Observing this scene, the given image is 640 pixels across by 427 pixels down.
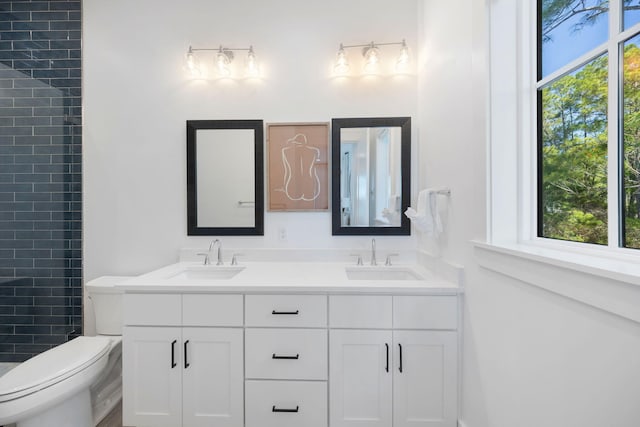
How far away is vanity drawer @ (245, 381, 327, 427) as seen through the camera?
1355 millimetres

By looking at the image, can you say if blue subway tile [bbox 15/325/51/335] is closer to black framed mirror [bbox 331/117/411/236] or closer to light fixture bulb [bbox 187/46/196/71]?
light fixture bulb [bbox 187/46/196/71]

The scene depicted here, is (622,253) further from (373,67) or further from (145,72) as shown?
(145,72)

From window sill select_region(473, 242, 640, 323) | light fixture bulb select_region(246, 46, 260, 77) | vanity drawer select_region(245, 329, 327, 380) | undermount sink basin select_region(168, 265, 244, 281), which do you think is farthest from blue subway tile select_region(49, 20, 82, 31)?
window sill select_region(473, 242, 640, 323)

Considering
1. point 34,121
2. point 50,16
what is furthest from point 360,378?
point 50,16

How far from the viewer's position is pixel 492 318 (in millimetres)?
1114

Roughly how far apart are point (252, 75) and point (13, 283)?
2219 millimetres

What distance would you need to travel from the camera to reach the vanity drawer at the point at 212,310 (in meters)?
1.38

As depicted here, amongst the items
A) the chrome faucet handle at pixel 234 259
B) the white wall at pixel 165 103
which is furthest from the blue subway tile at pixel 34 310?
the chrome faucet handle at pixel 234 259

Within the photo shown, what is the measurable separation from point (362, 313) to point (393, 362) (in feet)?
0.91

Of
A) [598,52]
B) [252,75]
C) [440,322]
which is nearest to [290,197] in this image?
[252,75]

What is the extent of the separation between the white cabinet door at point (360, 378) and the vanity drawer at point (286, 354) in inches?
2.5

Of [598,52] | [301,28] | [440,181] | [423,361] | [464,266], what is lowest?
[423,361]

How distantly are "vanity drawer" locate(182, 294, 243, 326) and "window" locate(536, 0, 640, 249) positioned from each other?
55.3 inches

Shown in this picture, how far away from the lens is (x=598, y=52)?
81 cm
